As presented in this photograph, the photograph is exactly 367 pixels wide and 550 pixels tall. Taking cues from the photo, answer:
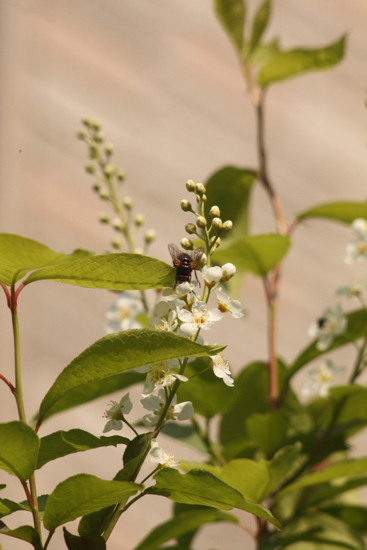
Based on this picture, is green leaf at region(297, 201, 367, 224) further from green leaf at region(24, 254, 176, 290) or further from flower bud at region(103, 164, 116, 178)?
green leaf at region(24, 254, 176, 290)

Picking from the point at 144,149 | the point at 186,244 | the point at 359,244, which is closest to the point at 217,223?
the point at 186,244

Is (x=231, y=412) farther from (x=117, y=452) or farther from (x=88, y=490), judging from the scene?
(x=117, y=452)

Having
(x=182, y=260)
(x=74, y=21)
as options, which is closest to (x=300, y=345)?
(x=74, y=21)

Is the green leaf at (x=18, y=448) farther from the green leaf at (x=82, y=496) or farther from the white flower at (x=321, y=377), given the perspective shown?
the white flower at (x=321, y=377)

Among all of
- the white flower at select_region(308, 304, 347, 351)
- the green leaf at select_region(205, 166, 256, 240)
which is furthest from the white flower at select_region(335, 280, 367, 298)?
the green leaf at select_region(205, 166, 256, 240)

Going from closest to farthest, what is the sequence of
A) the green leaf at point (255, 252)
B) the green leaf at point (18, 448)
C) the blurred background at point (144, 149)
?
1. the green leaf at point (18, 448)
2. the green leaf at point (255, 252)
3. the blurred background at point (144, 149)

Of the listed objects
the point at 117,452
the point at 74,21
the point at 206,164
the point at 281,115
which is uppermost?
the point at 74,21

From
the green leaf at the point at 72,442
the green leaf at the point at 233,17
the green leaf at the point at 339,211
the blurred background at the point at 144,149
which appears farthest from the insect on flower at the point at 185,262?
the blurred background at the point at 144,149
